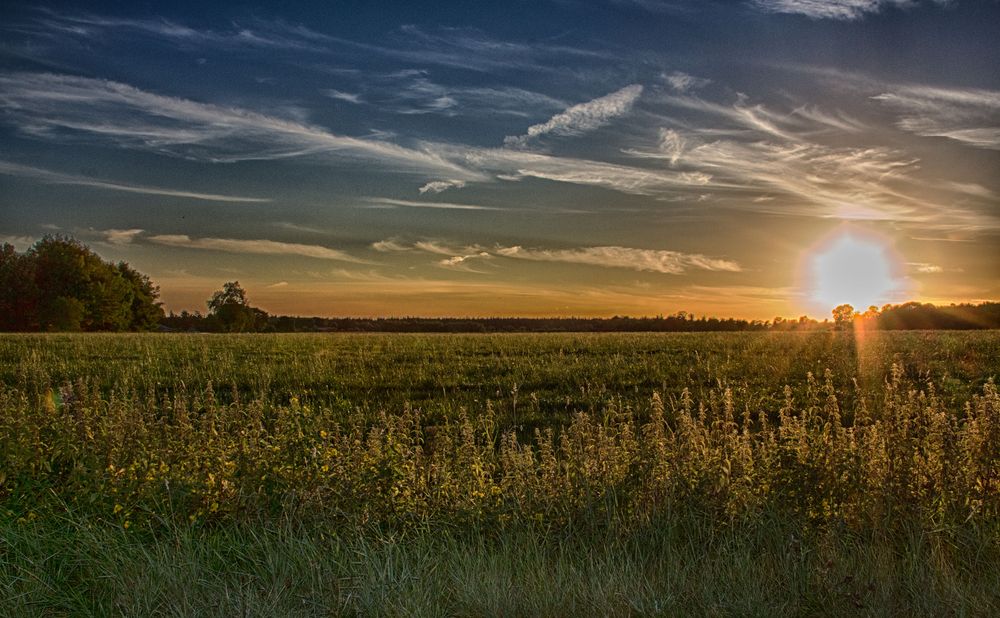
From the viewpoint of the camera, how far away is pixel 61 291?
7600cm

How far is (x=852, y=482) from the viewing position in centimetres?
733

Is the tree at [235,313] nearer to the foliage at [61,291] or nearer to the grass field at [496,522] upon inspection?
the foliage at [61,291]

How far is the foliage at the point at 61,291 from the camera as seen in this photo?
73.1m

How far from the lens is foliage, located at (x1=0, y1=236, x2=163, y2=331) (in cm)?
7312

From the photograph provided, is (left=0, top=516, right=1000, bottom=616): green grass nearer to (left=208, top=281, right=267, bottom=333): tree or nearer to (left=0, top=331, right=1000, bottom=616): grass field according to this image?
(left=0, top=331, right=1000, bottom=616): grass field

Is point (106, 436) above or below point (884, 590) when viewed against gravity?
above

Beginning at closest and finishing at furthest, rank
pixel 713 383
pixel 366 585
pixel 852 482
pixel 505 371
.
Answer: pixel 366 585 → pixel 852 482 → pixel 713 383 → pixel 505 371

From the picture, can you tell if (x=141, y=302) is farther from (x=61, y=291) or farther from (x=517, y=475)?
(x=517, y=475)

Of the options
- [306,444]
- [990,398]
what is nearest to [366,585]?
[306,444]

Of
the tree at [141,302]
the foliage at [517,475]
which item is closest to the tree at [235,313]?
the tree at [141,302]

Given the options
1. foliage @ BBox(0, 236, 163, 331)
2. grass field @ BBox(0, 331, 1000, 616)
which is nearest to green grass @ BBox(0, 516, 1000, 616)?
grass field @ BBox(0, 331, 1000, 616)

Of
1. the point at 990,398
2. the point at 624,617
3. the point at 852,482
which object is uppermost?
the point at 990,398

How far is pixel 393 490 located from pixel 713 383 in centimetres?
1536

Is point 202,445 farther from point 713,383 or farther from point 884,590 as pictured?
point 713,383
